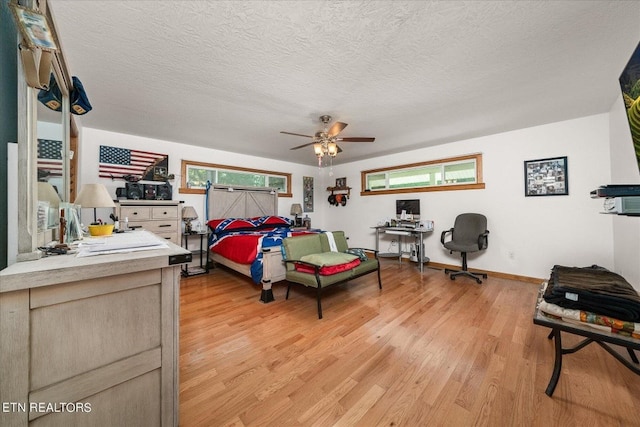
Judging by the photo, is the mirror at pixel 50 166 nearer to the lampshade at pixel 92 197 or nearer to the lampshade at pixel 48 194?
the lampshade at pixel 48 194

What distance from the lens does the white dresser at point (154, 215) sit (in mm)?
3438

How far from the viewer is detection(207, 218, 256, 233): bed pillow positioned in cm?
425

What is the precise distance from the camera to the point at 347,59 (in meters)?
1.97

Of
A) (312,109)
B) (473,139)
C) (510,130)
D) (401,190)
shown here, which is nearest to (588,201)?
Result: (510,130)

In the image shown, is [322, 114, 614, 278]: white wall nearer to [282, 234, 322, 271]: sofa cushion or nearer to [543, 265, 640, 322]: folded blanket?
[543, 265, 640, 322]: folded blanket

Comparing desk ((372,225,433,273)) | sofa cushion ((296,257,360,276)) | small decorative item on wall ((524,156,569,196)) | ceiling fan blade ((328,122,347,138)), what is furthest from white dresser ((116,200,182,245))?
small decorative item on wall ((524,156,569,196))

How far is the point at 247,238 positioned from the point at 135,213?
1771mm

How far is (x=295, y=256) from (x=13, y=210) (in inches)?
89.9

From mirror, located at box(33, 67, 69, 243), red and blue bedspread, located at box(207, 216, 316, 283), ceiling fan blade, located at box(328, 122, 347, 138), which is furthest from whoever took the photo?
red and blue bedspread, located at box(207, 216, 316, 283)

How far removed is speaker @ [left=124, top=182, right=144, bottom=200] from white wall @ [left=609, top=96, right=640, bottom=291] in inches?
246

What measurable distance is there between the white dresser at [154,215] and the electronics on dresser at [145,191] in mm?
293

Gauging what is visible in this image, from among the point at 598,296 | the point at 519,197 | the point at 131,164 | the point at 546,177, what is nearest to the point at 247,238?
the point at 131,164

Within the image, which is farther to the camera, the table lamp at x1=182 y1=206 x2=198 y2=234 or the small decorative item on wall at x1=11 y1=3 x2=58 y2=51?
the table lamp at x1=182 y1=206 x2=198 y2=234

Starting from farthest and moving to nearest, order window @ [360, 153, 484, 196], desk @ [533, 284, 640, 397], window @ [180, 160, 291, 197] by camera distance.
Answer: window @ [180, 160, 291, 197] → window @ [360, 153, 484, 196] → desk @ [533, 284, 640, 397]
